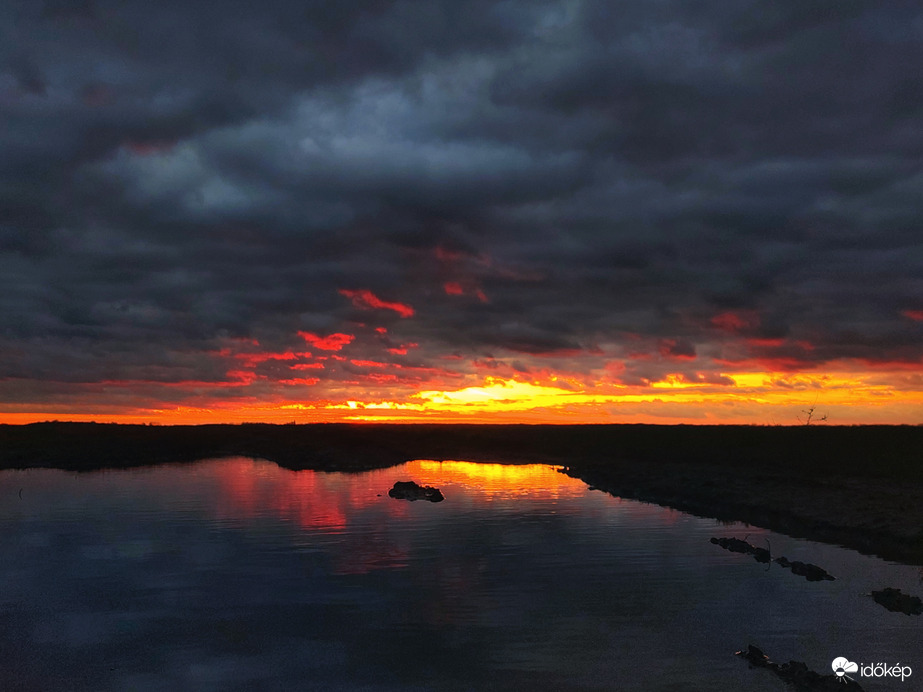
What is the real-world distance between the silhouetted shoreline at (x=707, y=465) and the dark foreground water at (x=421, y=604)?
436 centimetres

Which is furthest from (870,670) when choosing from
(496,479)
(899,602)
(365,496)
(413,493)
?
(496,479)

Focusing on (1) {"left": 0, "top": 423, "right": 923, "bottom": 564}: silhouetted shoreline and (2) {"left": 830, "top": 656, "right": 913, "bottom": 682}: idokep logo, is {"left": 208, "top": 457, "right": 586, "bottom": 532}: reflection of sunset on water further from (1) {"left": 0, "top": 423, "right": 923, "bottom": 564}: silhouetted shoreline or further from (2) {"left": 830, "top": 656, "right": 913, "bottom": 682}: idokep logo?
(2) {"left": 830, "top": 656, "right": 913, "bottom": 682}: idokep logo

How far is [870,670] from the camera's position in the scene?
19.3 metres

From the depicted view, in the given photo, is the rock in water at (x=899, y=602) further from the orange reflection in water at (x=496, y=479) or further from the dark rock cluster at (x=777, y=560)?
the orange reflection in water at (x=496, y=479)

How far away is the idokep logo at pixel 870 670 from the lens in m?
18.9

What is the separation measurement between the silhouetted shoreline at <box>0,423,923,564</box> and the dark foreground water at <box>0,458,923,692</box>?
436cm

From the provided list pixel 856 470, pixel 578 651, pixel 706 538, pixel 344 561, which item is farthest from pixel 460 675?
pixel 856 470

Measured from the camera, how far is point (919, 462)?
68188 millimetres

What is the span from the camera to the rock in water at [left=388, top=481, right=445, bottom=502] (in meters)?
57.3

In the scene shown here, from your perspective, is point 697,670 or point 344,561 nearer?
point 697,670

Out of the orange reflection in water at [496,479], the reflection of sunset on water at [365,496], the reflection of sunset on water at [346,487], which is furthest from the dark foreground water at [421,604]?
the orange reflection in water at [496,479]

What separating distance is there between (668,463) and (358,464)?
40137mm

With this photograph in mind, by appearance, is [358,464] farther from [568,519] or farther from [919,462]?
[919,462]

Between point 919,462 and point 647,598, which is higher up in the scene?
point 919,462
